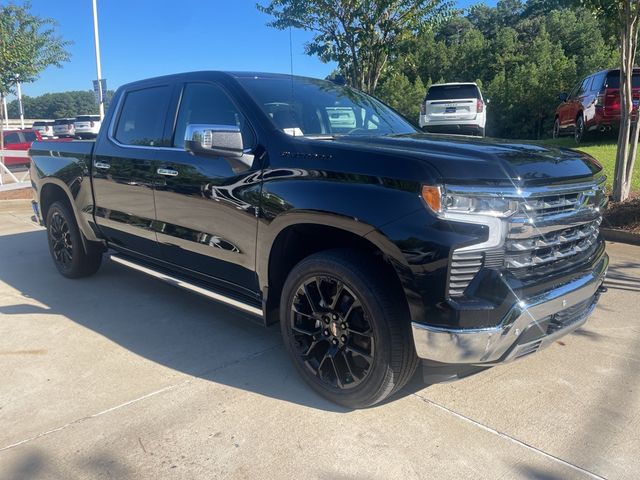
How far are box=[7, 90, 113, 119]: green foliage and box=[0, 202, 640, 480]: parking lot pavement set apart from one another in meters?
71.2

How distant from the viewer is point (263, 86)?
375cm

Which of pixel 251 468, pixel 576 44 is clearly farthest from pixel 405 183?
pixel 576 44

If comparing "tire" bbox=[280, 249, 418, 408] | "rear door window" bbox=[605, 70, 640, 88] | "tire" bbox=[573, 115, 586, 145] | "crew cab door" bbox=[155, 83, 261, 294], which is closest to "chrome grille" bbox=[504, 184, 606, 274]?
"tire" bbox=[280, 249, 418, 408]

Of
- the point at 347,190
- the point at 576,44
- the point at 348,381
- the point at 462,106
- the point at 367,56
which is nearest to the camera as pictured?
the point at 347,190

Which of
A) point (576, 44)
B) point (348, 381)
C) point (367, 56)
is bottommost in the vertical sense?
point (348, 381)

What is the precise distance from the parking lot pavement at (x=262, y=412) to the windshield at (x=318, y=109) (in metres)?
1.59

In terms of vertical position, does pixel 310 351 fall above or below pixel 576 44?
below

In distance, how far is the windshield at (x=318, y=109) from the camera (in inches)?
139

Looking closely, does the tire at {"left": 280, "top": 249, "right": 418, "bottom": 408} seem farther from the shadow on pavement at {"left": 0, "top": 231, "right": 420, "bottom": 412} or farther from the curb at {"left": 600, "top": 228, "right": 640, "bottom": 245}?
the curb at {"left": 600, "top": 228, "right": 640, "bottom": 245}

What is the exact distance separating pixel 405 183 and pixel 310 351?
1184 mm

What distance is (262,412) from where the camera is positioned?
3.00m

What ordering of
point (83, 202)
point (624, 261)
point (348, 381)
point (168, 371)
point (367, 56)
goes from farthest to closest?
point (367, 56) → point (624, 261) → point (83, 202) → point (168, 371) → point (348, 381)

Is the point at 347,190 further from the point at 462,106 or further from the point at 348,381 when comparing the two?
the point at 462,106

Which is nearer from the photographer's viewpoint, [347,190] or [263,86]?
[347,190]
